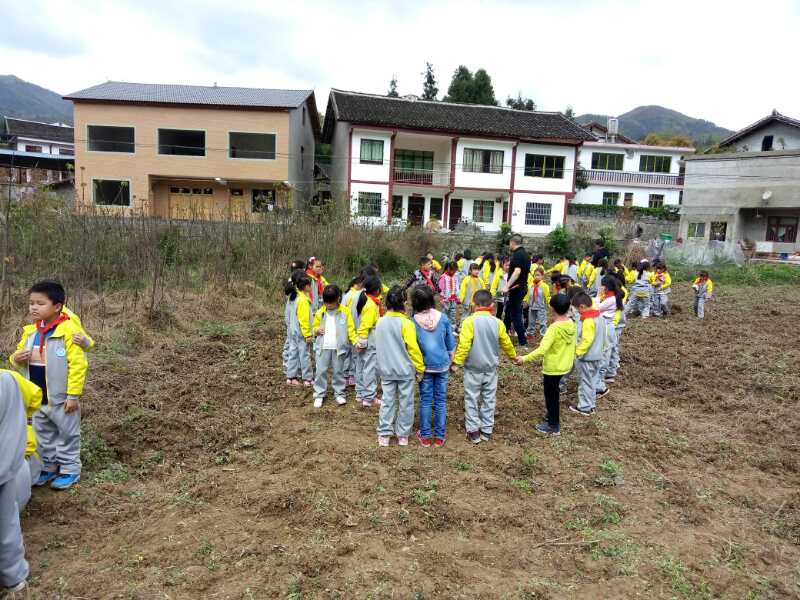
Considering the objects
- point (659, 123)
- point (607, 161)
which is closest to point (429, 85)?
point (607, 161)

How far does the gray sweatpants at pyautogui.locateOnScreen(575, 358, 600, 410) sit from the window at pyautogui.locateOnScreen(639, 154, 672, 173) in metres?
35.8

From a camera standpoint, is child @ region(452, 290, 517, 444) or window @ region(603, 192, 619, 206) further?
window @ region(603, 192, 619, 206)

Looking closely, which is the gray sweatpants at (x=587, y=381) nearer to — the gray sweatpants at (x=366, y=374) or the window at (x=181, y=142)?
the gray sweatpants at (x=366, y=374)

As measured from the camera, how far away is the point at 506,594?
3059 millimetres

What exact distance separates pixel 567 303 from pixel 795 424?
3.27 m

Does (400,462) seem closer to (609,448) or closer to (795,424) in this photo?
(609,448)

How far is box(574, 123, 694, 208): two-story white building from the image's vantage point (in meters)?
36.7

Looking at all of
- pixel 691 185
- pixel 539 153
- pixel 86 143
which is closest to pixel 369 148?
pixel 539 153

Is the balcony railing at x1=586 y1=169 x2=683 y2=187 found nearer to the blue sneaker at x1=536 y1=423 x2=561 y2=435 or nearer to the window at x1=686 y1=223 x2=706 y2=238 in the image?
the window at x1=686 y1=223 x2=706 y2=238

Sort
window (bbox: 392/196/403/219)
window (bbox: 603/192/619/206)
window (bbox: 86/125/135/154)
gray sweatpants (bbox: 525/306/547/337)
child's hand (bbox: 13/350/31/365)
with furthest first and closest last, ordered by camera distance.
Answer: window (bbox: 603/192/619/206) < window (bbox: 392/196/403/219) < window (bbox: 86/125/135/154) < gray sweatpants (bbox: 525/306/547/337) < child's hand (bbox: 13/350/31/365)

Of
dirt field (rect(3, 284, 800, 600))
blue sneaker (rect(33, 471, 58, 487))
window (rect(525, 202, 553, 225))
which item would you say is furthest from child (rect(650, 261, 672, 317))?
window (rect(525, 202, 553, 225))

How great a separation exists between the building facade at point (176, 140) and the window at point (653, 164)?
24.5 meters

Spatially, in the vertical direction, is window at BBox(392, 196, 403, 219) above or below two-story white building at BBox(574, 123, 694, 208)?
below

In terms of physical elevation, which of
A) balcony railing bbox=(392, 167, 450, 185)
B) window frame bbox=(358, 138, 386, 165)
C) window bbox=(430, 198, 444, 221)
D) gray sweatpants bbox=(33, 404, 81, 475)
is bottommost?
gray sweatpants bbox=(33, 404, 81, 475)
